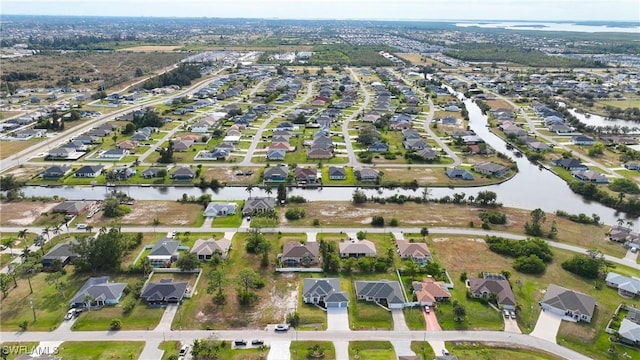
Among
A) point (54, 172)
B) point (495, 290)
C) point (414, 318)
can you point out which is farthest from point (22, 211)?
point (495, 290)

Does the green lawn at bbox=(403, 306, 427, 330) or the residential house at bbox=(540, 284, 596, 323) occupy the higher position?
the residential house at bbox=(540, 284, 596, 323)

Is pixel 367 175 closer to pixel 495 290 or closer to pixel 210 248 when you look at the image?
pixel 210 248

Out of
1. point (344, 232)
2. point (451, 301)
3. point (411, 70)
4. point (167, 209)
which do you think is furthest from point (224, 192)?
point (411, 70)

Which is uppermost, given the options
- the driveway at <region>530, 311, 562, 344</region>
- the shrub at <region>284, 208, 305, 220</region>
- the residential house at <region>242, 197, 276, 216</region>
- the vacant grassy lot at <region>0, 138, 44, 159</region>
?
the vacant grassy lot at <region>0, 138, 44, 159</region>

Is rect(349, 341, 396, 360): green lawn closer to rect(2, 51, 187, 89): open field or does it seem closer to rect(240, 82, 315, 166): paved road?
rect(240, 82, 315, 166): paved road

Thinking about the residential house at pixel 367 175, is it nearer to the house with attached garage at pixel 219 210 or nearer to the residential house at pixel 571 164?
the house with attached garage at pixel 219 210

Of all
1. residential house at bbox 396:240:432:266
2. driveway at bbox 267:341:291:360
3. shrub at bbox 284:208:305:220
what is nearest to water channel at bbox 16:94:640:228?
shrub at bbox 284:208:305:220

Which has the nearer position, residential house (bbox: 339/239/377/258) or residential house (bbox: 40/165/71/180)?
residential house (bbox: 339/239/377/258)

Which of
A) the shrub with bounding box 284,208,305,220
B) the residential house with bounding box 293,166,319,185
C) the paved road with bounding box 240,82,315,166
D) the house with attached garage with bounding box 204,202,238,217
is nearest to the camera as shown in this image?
the shrub with bounding box 284,208,305,220

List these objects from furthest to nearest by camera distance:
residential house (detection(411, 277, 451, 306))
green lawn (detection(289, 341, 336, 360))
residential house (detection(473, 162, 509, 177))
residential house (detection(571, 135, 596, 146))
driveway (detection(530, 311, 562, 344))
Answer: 1. residential house (detection(571, 135, 596, 146))
2. residential house (detection(473, 162, 509, 177))
3. residential house (detection(411, 277, 451, 306))
4. driveway (detection(530, 311, 562, 344))
5. green lawn (detection(289, 341, 336, 360))
